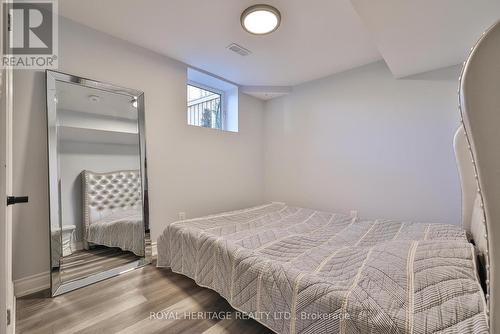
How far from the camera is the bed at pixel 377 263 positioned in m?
0.54

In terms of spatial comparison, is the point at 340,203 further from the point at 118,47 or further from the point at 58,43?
the point at 58,43

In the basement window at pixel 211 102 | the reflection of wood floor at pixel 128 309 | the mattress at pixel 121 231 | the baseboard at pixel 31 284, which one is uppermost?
the basement window at pixel 211 102

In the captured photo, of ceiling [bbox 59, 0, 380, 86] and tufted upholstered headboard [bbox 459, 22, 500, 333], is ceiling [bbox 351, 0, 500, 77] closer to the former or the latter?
ceiling [bbox 59, 0, 380, 86]

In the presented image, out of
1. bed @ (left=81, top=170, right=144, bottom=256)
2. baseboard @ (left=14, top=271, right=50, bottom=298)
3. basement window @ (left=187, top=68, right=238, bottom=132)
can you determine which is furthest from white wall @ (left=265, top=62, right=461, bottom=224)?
baseboard @ (left=14, top=271, right=50, bottom=298)

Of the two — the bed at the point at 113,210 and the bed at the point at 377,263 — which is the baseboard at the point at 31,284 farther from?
the bed at the point at 377,263

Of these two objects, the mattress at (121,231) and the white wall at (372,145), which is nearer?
the mattress at (121,231)

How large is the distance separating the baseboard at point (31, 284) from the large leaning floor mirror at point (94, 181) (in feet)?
0.45

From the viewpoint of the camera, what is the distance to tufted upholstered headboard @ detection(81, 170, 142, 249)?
1.94m

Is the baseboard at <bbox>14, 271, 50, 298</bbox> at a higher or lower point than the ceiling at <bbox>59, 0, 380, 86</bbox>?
lower

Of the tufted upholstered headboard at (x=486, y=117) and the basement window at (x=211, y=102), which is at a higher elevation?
the basement window at (x=211, y=102)

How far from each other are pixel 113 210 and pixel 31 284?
2.49 ft

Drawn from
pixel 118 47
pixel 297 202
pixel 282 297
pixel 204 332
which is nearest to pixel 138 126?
pixel 118 47

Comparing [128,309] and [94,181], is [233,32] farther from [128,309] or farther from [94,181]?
[128,309]

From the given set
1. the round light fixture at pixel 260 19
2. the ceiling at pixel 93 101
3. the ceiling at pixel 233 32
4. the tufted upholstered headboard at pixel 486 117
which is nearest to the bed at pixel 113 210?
the ceiling at pixel 93 101
